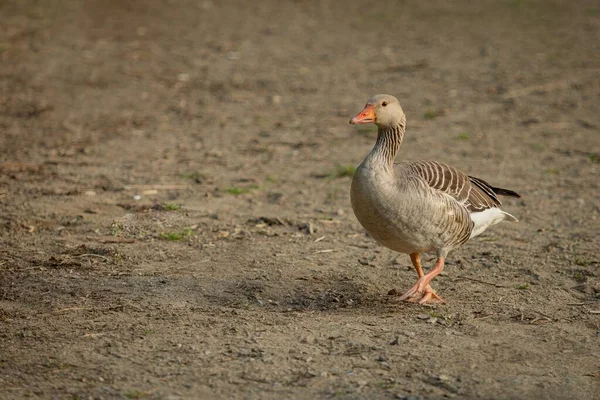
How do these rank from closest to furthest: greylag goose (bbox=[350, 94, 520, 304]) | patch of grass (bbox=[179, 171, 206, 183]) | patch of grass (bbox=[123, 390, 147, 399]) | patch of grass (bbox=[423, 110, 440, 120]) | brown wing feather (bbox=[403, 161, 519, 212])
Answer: patch of grass (bbox=[123, 390, 147, 399])
greylag goose (bbox=[350, 94, 520, 304])
brown wing feather (bbox=[403, 161, 519, 212])
patch of grass (bbox=[179, 171, 206, 183])
patch of grass (bbox=[423, 110, 440, 120])

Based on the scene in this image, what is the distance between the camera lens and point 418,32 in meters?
15.2

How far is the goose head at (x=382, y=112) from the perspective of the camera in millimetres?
5555

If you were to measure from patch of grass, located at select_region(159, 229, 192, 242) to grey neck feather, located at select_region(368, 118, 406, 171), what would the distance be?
6.49 feet

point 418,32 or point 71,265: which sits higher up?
point 418,32

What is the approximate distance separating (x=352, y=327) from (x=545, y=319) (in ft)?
4.27

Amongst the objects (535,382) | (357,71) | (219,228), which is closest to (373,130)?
(357,71)

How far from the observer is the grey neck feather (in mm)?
5410

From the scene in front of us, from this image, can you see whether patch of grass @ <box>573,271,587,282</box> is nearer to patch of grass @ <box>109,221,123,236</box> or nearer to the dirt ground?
the dirt ground

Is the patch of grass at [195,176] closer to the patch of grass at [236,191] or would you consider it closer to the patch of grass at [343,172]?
the patch of grass at [236,191]

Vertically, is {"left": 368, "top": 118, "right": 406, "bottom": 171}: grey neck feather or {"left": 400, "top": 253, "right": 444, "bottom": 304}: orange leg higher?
{"left": 368, "top": 118, "right": 406, "bottom": 171}: grey neck feather

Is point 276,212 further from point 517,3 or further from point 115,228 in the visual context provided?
point 517,3

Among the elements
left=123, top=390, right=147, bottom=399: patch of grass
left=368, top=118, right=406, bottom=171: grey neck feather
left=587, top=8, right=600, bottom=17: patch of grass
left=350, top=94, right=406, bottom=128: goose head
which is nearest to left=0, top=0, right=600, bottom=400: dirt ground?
left=123, top=390, right=147, bottom=399: patch of grass

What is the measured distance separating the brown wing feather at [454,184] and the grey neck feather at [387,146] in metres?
0.20

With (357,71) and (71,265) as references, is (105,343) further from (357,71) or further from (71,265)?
(357,71)
